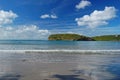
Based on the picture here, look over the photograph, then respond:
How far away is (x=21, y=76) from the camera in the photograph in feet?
34.5

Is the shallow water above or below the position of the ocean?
above

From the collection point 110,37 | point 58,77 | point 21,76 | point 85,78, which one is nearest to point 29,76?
point 21,76

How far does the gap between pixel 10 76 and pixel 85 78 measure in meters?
3.66

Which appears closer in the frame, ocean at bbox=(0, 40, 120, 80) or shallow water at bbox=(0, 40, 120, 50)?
ocean at bbox=(0, 40, 120, 80)

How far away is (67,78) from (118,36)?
172 meters

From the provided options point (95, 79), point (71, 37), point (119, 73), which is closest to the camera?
point (95, 79)

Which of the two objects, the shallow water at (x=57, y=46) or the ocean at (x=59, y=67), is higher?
the shallow water at (x=57, y=46)

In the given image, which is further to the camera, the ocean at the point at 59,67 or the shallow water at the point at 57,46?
the shallow water at the point at 57,46

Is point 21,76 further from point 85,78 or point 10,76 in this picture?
point 85,78

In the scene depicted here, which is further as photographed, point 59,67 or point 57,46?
point 57,46

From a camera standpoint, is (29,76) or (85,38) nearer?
(29,76)

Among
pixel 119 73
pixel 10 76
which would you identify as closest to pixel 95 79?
pixel 119 73

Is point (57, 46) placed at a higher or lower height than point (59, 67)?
higher

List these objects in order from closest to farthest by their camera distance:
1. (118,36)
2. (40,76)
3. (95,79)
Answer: (95,79) → (40,76) → (118,36)
